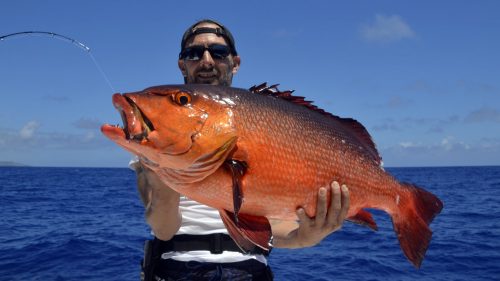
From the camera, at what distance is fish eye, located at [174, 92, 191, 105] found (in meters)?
2.54

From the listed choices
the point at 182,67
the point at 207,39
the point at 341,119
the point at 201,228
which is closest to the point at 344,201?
the point at 341,119

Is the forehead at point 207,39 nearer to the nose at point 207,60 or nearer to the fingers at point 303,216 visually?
the nose at point 207,60

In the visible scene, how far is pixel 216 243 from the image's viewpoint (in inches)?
152

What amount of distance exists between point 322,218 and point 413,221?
31.5 inches

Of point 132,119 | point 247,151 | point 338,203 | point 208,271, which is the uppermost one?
point 132,119

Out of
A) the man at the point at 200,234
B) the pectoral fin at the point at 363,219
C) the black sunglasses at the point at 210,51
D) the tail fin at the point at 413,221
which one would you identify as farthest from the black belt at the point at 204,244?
the black sunglasses at the point at 210,51

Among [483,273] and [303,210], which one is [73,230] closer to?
[483,273]

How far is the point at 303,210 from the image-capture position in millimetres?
2953

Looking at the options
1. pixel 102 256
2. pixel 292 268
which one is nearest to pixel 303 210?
pixel 292 268

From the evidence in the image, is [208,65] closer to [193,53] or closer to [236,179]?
[193,53]

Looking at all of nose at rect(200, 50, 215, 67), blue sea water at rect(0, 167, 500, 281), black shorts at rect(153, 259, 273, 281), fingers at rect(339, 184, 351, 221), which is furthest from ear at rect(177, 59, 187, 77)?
blue sea water at rect(0, 167, 500, 281)

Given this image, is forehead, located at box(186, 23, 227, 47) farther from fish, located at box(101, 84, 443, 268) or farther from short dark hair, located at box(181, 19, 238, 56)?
fish, located at box(101, 84, 443, 268)

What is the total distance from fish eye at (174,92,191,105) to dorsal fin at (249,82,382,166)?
2.08 feet

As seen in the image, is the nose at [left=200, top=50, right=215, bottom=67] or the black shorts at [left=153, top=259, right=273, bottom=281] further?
the nose at [left=200, top=50, right=215, bottom=67]
